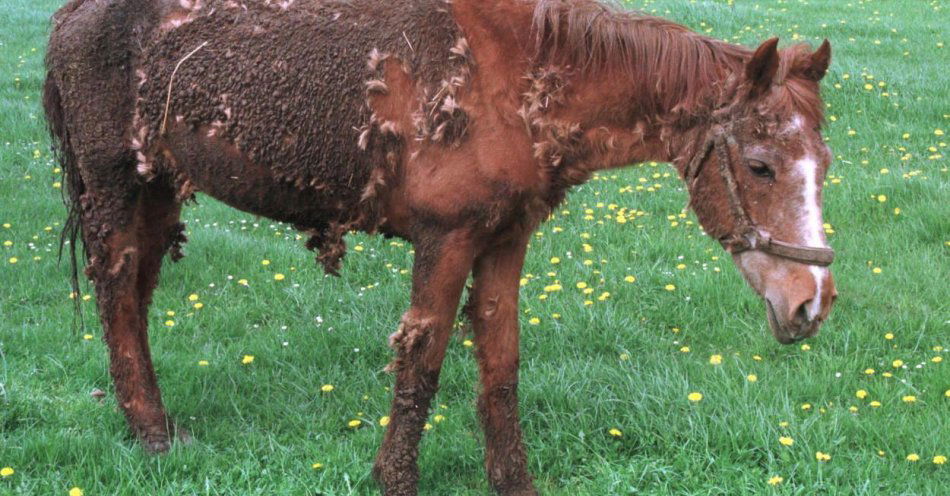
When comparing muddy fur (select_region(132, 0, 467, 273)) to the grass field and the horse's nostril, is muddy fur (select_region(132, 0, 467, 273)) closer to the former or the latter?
the grass field

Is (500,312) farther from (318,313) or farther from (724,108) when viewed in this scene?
(318,313)

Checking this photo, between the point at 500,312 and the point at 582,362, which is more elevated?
the point at 500,312

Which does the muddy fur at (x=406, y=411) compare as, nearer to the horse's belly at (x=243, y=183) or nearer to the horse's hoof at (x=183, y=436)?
the horse's belly at (x=243, y=183)

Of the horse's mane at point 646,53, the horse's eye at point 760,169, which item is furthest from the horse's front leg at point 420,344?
the horse's eye at point 760,169

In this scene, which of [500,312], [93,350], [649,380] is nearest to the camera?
[500,312]

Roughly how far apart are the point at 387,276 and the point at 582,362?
62.1 inches

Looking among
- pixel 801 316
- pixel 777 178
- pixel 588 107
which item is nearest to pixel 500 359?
pixel 588 107

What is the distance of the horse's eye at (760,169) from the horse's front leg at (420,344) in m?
0.96

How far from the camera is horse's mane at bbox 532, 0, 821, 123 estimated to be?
313 centimetres

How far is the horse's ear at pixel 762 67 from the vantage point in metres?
2.89

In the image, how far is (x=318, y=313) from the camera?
527cm

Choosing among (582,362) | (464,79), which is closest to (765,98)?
(464,79)

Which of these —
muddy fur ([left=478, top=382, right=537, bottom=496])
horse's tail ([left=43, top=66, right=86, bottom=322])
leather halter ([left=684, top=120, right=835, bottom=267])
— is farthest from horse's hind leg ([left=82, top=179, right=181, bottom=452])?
leather halter ([left=684, top=120, right=835, bottom=267])

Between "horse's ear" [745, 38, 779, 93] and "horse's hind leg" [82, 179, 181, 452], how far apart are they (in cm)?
257
